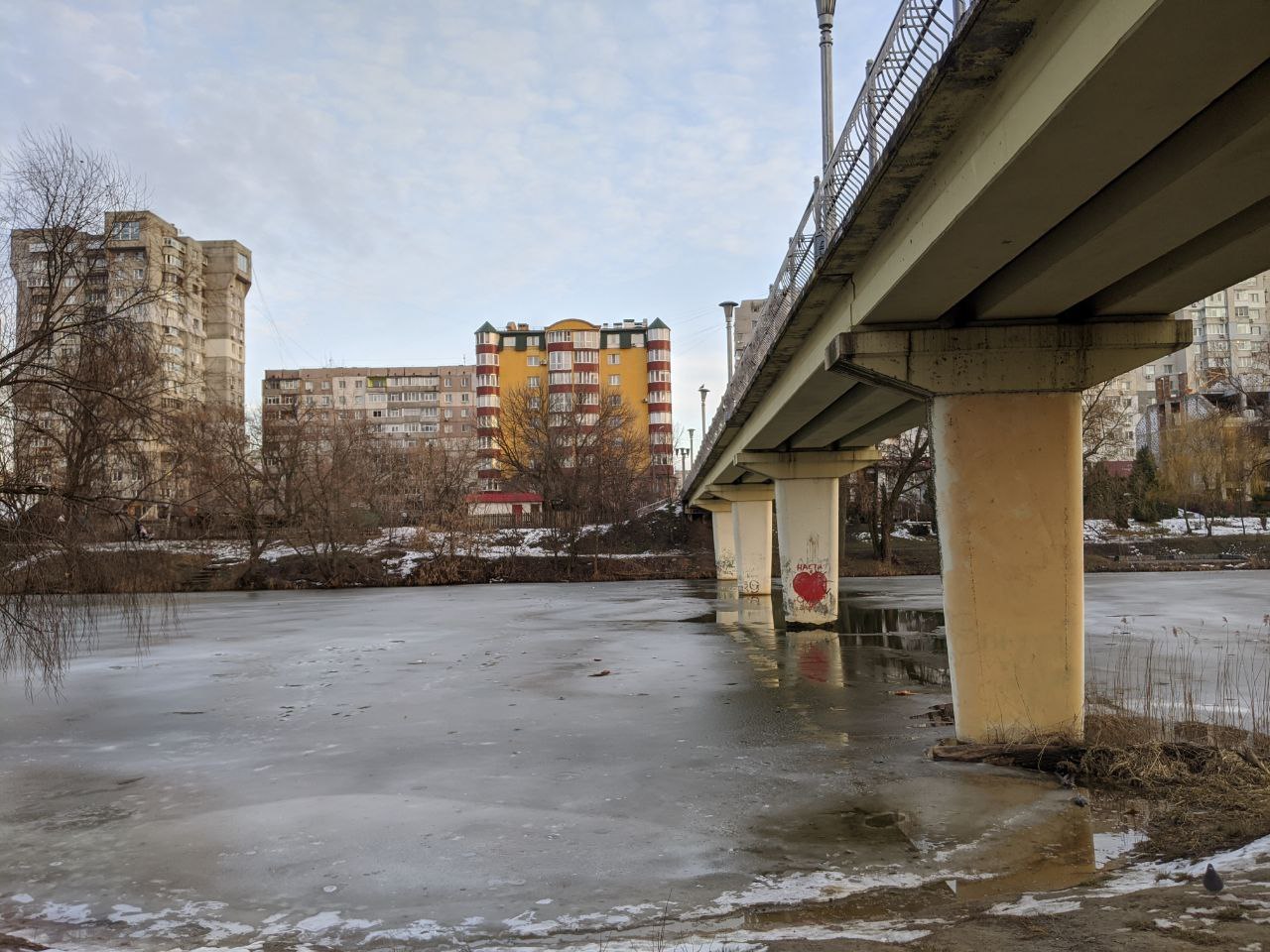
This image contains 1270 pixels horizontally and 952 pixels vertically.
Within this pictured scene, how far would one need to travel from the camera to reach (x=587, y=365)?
12950 centimetres

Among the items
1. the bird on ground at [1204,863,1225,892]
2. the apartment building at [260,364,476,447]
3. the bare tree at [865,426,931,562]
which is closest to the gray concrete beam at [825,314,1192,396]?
the bird on ground at [1204,863,1225,892]

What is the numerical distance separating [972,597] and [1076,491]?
181cm

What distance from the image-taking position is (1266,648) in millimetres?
20797

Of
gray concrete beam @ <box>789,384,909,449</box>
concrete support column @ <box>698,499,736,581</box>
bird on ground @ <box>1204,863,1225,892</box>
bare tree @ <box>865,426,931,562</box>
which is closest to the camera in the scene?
bird on ground @ <box>1204,863,1225,892</box>

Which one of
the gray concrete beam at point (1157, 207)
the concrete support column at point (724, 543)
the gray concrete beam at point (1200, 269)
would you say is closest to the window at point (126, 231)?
the gray concrete beam at point (1157, 207)

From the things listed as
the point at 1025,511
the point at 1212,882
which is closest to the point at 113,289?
the point at 1025,511

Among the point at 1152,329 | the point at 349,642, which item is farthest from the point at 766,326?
the point at 349,642

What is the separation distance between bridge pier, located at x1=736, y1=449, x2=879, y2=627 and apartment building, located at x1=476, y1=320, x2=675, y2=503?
97.1 m

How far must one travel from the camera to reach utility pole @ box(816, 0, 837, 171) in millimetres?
12906

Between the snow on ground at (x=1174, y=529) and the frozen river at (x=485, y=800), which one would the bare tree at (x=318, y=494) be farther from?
the snow on ground at (x=1174, y=529)

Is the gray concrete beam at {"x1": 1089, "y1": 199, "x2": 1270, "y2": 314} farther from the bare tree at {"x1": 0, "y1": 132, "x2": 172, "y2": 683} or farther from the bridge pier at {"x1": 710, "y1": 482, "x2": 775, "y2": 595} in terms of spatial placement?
the bridge pier at {"x1": 710, "y1": 482, "x2": 775, "y2": 595}

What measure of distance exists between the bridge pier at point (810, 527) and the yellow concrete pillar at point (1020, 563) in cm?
1753

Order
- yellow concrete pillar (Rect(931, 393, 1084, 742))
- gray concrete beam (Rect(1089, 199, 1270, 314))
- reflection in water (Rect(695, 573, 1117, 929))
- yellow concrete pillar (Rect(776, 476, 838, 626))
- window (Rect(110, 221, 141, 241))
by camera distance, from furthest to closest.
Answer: yellow concrete pillar (Rect(776, 476, 838, 626)), window (Rect(110, 221, 141, 241)), yellow concrete pillar (Rect(931, 393, 1084, 742)), gray concrete beam (Rect(1089, 199, 1270, 314)), reflection in water (Rect(695, 573, 1117, 929))

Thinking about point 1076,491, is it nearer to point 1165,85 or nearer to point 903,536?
point 1165,85
